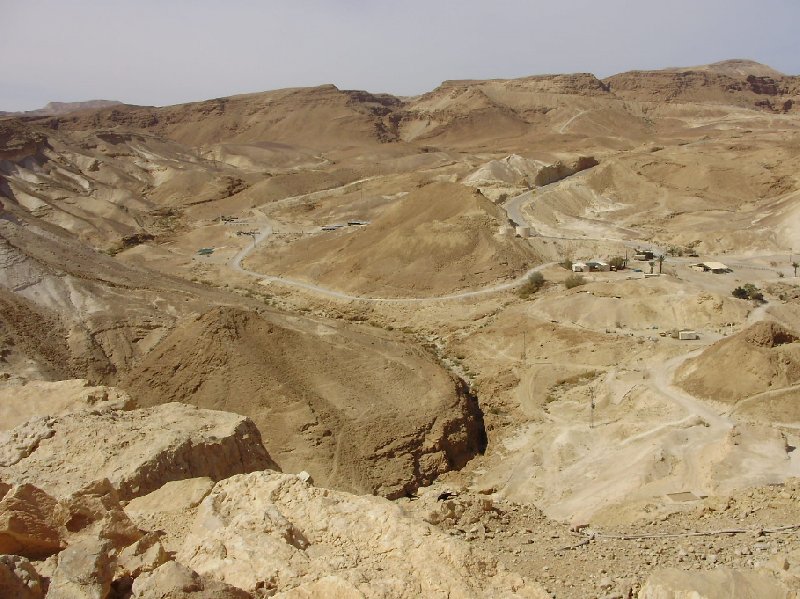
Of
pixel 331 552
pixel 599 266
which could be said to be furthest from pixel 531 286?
pixel 331 552

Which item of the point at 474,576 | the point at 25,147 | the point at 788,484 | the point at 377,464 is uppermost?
the point at 25,147

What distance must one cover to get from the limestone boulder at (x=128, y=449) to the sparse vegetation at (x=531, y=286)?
26.5m

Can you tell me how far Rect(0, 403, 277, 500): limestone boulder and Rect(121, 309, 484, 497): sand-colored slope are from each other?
5128mm

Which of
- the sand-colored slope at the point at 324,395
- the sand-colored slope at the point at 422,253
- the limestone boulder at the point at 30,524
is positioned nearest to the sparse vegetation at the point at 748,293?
the sand-colored slope at the point at 422,253

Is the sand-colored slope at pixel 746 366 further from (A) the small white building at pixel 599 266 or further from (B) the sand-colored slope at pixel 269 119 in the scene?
(B) the sand-colored slope at pixel 269 119

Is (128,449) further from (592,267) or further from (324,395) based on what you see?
(592,267)

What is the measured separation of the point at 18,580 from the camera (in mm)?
7473

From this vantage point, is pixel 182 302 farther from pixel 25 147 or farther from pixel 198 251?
pixel 25 147

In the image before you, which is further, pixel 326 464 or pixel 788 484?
pixel 326 464

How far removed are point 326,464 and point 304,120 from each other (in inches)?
4866

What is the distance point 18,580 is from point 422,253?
42.4 meters

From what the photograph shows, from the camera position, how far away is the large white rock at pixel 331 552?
8938mm

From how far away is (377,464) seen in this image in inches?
968

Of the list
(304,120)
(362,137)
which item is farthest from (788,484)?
(304,120)
